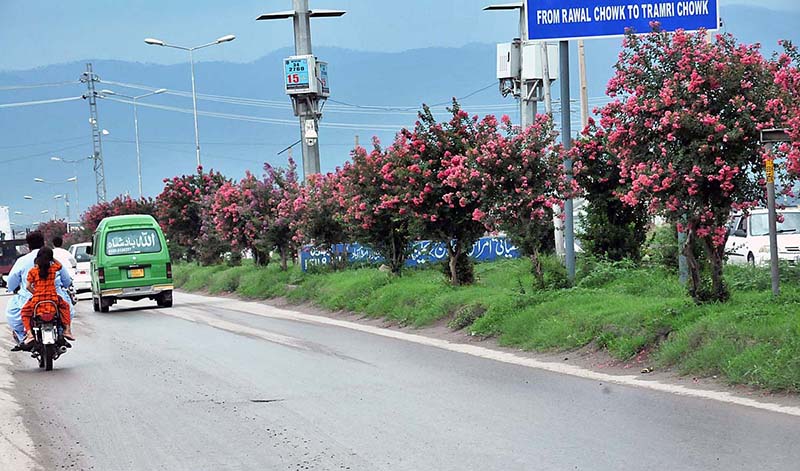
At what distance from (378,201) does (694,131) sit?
1318cm

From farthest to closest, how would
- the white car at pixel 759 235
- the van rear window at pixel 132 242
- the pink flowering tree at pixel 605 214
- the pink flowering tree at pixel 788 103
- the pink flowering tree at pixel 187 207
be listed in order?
the pink flowering tree at pixel 187 207
the van rear window at pixel 132 242
the white car at pixel 759 235
the pink flowering tree at pixel 605 214
the pink flowering tree at pixel 788 103

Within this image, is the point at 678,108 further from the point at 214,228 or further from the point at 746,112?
the point at 214,228

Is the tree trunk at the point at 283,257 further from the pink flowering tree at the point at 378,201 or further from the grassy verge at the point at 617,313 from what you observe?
the pink flowering tree at the point at 378,201

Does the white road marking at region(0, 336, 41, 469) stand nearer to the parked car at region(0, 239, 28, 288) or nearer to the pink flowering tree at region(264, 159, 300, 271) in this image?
the pink flowering tree at region(264, 159, 300, 271)

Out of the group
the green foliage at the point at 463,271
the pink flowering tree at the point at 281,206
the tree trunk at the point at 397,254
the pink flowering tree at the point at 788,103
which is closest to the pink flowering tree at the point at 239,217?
the pink flowering tree at the point at 281,206

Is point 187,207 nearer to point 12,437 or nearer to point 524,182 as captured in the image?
point 524,182

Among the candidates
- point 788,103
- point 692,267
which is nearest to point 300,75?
point 692,267

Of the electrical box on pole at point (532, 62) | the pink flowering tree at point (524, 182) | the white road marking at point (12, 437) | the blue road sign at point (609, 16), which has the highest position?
the electrical box on pole at point (532, 62)

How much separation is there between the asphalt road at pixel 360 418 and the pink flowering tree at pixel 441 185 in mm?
6586

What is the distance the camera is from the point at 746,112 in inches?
587

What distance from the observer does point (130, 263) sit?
31.9 metres

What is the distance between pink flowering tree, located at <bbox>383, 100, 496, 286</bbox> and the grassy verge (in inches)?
36.4

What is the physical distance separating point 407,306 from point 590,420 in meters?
12.8

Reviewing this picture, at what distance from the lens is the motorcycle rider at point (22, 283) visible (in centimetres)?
1670
